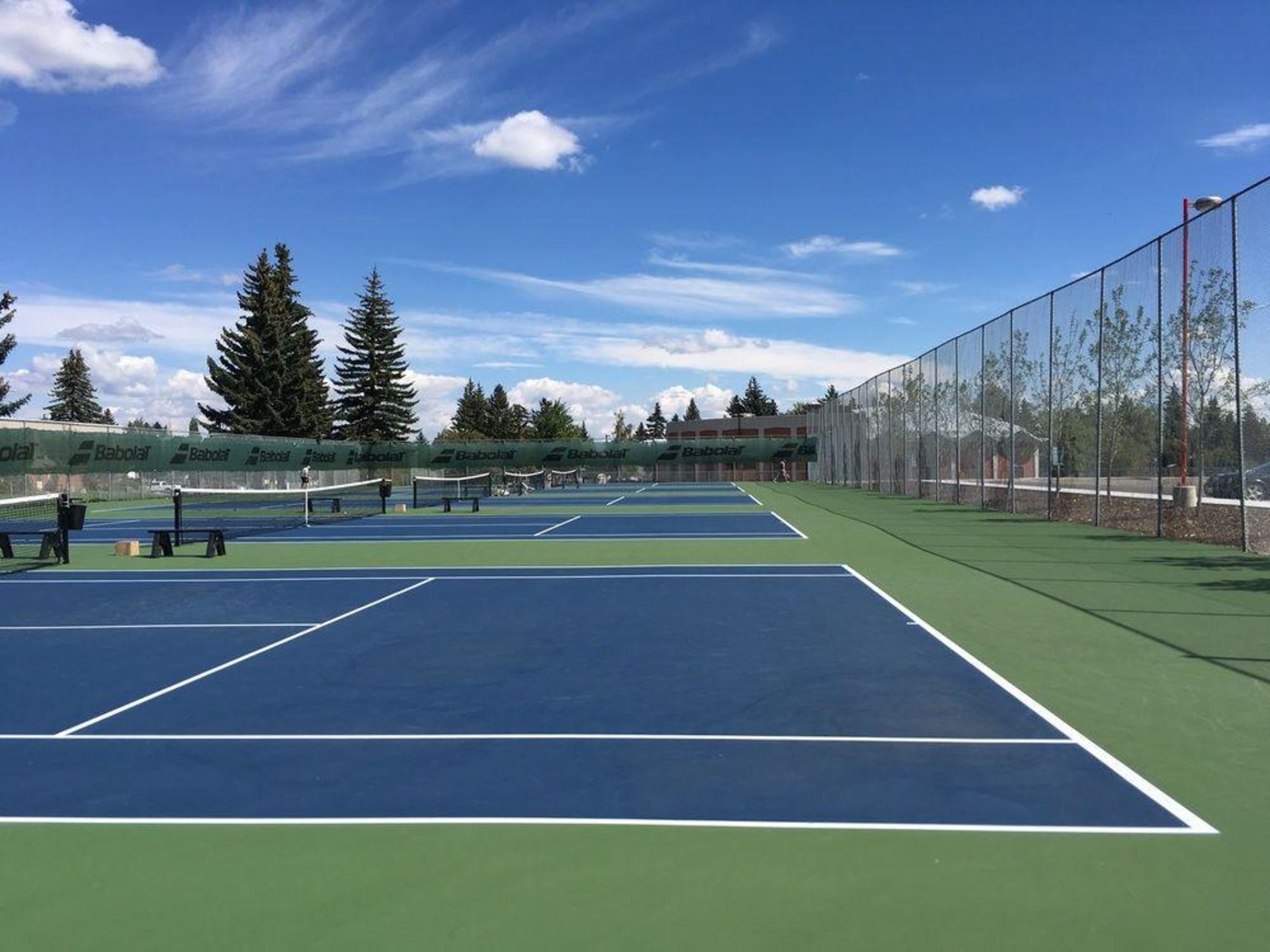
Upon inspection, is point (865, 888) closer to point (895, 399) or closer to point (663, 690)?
point (663, 690)

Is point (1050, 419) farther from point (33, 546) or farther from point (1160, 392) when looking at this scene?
point (33, 546)

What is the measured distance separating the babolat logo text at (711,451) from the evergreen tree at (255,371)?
97.3ft

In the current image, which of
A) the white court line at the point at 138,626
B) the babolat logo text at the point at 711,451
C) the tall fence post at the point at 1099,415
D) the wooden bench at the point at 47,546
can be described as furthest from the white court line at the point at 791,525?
the babolat logo text at the point at 711,451

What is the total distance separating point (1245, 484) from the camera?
57.0 feet

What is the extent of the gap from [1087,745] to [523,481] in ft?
155

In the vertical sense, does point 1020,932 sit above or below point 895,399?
below

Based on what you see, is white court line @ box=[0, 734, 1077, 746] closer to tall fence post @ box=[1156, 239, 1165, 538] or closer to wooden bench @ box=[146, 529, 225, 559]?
wooden bench @ box=[146, 529, 225, 559]

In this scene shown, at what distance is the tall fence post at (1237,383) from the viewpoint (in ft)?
57.0

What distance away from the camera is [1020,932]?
3.68 meters

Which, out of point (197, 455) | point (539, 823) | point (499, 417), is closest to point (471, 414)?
point (499, 417)

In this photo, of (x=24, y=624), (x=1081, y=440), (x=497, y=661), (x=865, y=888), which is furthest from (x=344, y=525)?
(x=865, y=888)

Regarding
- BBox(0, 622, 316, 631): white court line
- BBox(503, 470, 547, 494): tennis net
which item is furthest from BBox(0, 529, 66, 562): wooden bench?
BBox(503, 470, 547, 494): tennis net

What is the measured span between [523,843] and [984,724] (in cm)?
327

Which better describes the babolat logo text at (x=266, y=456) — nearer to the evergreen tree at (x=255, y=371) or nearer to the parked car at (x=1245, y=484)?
the evergreen tree at (x=255, y=371)
